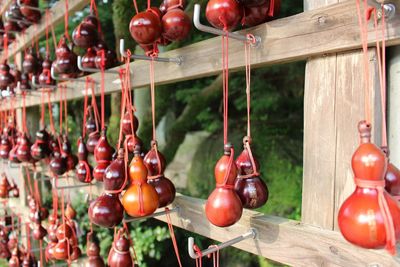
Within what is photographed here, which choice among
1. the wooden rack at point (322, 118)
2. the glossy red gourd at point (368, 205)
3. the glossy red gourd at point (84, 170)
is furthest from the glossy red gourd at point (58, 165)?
the glossy red gourd at point (368, 205)

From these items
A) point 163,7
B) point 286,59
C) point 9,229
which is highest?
point 163,7

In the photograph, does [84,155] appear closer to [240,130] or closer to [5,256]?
[5,256]

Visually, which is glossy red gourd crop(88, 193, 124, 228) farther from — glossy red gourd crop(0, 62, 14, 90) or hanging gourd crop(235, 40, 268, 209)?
glossy red gourd crop(0, 62, 14, 90)

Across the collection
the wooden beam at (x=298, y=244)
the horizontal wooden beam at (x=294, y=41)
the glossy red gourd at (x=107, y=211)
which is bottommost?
the wooden beam at (x=298, y=244)

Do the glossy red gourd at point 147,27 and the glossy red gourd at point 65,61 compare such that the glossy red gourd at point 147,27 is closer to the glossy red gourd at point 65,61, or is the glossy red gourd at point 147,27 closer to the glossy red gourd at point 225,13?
the glossy red gourd at point 225,13

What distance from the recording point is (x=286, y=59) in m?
0.67

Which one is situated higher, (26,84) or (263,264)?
(26,84)

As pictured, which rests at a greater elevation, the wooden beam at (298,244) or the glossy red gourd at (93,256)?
the wooden beam at (298,244)

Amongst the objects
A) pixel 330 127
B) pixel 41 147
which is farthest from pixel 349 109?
pixel 41 147

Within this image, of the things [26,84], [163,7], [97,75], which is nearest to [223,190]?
[163,7]

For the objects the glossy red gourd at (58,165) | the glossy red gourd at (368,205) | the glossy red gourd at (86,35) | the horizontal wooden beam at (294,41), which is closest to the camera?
the glossy red gourd at (368,205)

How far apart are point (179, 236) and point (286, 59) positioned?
5.82ft

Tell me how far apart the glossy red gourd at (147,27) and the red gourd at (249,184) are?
0.94 feet

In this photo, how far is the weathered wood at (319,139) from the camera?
64 centimetres
